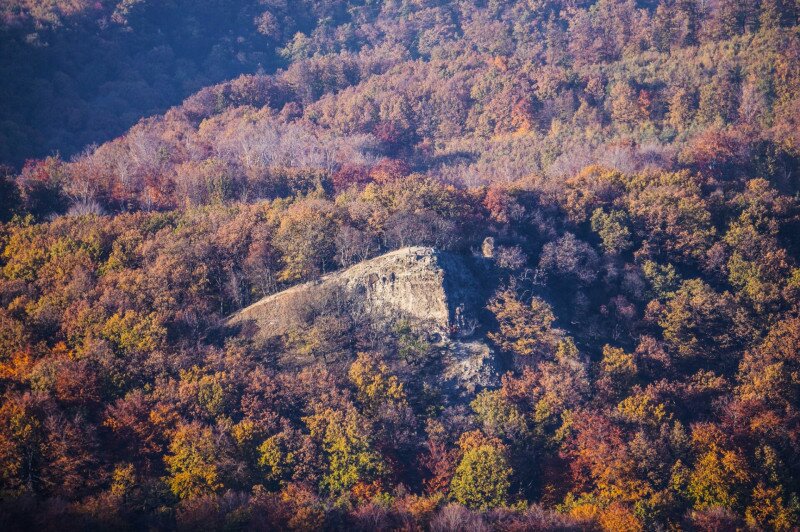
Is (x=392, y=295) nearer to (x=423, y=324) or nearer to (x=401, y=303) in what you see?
(x=401, y=303)

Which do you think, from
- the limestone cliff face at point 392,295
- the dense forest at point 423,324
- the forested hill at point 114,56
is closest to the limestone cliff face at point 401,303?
the limestone cliff face at point 392,295

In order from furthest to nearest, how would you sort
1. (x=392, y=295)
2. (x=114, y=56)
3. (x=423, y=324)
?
(x=114, y=56), (x=392, y=295), (x=423, y=324)

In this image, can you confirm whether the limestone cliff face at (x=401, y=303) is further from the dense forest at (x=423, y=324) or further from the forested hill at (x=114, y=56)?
the forested hill at (x=114, y=56)

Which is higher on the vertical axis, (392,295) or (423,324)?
(392,295)

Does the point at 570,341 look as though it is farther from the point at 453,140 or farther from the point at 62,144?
the point at 62,144

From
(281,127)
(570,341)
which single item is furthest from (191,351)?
(281,127)

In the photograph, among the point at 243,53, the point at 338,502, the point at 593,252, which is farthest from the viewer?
the point at 243,53

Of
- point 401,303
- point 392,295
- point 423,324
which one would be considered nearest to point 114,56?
point 392,295

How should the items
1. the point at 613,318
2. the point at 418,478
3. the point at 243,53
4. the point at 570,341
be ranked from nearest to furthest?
1. the point at 418,478
2. the point at 570,341
3. the point at 613,318
4. the point at 243,53
